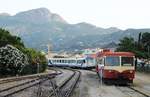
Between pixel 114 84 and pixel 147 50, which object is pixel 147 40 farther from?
pixel 114 84

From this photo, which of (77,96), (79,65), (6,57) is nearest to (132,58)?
(77,96)

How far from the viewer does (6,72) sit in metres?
60.0

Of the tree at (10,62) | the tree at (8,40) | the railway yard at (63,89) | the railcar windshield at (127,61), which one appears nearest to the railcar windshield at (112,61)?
the railcar windshield at (127,61)

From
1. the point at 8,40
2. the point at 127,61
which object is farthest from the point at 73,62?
the point at 127,61

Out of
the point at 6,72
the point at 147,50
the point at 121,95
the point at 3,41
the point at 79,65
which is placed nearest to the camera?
the point at 121,95

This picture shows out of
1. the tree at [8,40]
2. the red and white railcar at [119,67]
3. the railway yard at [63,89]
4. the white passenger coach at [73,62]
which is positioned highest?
the tree at [8,40]

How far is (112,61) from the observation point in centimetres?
4222

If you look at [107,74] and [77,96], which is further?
[107,74]

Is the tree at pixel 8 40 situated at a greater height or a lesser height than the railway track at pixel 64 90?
greater

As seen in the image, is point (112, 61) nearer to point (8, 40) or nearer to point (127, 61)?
point (127, 61)

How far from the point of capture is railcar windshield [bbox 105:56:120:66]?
138 ft

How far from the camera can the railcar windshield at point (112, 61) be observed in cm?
4215

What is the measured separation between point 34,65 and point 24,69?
8.16 metres

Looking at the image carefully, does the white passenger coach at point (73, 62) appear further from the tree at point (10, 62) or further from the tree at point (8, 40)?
the tree at point (10, 62)
